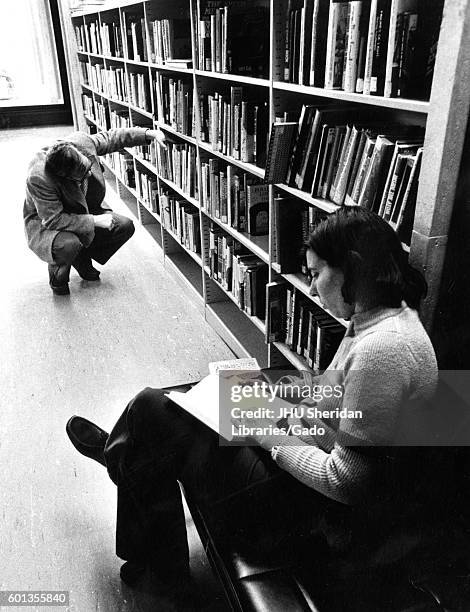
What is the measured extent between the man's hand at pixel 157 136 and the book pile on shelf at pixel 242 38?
48.9 inches

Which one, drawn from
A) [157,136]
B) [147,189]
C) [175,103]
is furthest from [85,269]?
[175,103]

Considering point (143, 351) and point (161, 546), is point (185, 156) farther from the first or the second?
point (161, 546)

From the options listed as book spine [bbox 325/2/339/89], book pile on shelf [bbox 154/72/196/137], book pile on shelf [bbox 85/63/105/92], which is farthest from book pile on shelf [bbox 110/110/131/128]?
book spine [bbox 325/2/339/89]

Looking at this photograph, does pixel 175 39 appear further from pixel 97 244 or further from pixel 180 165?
pixel 97 244

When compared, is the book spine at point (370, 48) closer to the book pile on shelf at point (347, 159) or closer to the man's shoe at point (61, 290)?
the book pile on shelf at point (347, 159)

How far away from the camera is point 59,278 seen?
3453 mm

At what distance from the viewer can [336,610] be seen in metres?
0.97

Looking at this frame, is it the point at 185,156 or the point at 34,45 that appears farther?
the point at 34,45

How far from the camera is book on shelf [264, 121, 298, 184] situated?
1748 mm

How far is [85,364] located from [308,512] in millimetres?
1770

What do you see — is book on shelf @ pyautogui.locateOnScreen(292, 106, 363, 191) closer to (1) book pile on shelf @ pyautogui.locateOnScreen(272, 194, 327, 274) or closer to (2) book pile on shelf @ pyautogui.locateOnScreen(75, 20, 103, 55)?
(1) book pile on shelf @ pyautogui.locateOnScreen(272, 194, 327, 274)

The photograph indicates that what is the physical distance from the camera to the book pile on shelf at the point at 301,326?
74.1 inches

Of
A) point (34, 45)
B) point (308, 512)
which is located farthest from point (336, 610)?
point (34, 45)

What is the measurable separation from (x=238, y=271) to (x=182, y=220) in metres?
0.95
